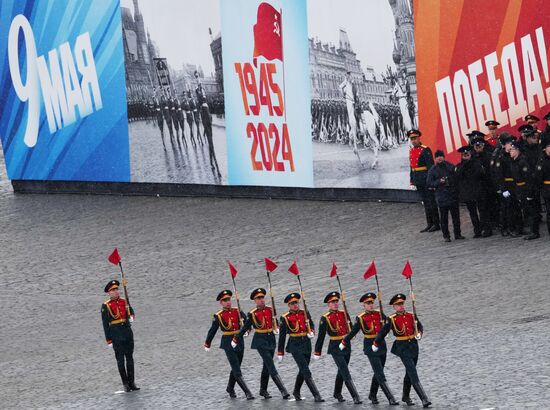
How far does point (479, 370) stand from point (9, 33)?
20483 mm

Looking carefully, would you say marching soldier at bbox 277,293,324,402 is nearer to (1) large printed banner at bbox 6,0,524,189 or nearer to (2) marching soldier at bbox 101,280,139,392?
(2) marching soldier at bbox 101,280,139,392

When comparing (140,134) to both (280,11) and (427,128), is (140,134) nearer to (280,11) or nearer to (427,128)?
(280,11)

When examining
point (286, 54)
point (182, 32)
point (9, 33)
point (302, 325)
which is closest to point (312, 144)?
point (286, 54)

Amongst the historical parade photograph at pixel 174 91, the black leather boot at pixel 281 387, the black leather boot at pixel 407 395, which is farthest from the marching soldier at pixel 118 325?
the historical parade photograph at pixel 174 91

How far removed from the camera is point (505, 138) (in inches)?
883

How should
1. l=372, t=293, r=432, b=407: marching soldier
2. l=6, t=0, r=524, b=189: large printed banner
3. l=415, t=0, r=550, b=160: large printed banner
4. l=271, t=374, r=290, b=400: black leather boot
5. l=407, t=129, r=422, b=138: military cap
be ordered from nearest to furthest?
l=372, t=293, r=432, b=407: marching soldier < l=271, t=374, r=290, b=400: black leather boot < l=415, t=0, r=550, b=160: large printed banner < l=407, t=129, r=422, b=138: military cap < l=6, t=0, r=524, b=189: large printed banner

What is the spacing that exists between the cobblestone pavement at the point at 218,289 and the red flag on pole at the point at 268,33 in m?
2.88

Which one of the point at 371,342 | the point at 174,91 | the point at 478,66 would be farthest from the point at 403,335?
the point at 174,91

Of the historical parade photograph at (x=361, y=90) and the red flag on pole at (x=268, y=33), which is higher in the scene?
the red flag on pole at (x=268, y=33)

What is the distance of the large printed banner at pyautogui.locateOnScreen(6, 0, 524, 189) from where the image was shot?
24.7 m

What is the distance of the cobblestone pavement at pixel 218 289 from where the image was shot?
1584cm

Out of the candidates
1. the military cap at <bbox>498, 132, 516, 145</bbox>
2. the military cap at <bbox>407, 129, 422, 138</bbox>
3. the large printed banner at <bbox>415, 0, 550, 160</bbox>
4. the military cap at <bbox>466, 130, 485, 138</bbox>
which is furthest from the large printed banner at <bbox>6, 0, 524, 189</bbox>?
the military cap at <bbox>498, 132, 516, 145</bbox>

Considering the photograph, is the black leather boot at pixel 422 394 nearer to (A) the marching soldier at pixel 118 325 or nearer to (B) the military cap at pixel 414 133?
(A) the marching soldier at pixel 118 325

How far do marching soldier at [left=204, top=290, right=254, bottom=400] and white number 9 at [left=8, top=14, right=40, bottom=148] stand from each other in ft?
57.5
